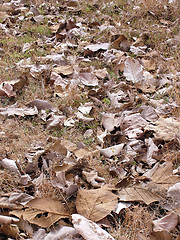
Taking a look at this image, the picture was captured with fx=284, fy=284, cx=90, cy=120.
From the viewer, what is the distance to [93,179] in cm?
191

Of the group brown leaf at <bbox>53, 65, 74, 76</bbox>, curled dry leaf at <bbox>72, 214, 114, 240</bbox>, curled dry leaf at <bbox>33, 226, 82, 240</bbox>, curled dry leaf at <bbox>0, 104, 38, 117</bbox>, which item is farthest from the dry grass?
brown leaf at <bbox>53, 65, 74, 76</bbox>

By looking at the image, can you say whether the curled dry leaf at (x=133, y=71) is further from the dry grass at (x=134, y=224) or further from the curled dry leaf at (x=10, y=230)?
the curled dry leaf at (x=10, y=230)

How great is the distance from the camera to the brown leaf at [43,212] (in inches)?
61.7

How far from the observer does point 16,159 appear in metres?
2.01

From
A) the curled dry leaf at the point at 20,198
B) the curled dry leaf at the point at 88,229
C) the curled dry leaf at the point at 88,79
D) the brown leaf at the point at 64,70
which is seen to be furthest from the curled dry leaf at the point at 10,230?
the brown leaf at the point at 64,70

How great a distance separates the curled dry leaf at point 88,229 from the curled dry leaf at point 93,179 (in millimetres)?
395

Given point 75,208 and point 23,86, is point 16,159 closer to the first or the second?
point 75,208

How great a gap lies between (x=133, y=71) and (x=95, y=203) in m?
1.86

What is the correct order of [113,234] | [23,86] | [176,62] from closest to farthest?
1. [113,234]
2. [23,86]
3. [176,62]

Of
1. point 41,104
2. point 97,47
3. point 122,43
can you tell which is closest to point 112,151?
point 41,104

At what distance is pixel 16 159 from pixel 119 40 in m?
2.43

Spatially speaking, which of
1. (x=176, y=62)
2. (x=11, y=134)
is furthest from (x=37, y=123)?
(x=176, y=62)

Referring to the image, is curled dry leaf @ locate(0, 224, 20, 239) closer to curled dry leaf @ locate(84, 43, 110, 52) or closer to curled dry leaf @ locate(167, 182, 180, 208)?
curled dry leaf @ locate(167, 182, 180, 208)

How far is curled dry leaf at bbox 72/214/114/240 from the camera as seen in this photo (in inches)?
55.7
